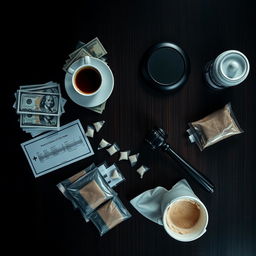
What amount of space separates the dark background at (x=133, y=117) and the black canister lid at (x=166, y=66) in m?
0.03

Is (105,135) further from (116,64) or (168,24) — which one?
(168,24)

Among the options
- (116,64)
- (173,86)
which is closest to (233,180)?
(173,86)

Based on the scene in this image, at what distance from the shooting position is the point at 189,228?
0.88 metres

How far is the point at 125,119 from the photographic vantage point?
3.00 feet

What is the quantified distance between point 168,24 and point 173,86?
0.57 ft

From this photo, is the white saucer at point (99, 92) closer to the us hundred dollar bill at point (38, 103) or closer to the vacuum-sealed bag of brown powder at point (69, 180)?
the us hundred dollar bill at point (38, 103)

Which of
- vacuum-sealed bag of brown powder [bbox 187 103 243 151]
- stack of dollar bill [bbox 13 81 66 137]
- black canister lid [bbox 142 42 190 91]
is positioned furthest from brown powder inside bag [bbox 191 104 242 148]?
stack of dollar bill [bbox 13 81 66 137]

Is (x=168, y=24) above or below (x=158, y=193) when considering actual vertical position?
above

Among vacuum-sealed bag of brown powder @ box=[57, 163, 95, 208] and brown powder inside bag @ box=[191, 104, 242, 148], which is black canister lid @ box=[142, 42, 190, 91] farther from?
vacuum-sealed bag of brown powder @ box=[57, 163, 95, 208]

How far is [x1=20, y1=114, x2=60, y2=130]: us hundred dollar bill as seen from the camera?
91cm

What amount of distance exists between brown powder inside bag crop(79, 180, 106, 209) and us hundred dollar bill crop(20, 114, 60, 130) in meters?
0.19

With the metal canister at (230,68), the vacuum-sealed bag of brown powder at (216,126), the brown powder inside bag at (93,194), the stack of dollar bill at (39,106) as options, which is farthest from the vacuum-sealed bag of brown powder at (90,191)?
the metal canister at (230,68)

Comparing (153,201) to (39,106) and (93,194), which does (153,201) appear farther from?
(39,106)

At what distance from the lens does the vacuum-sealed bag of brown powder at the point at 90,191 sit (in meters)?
0.92
